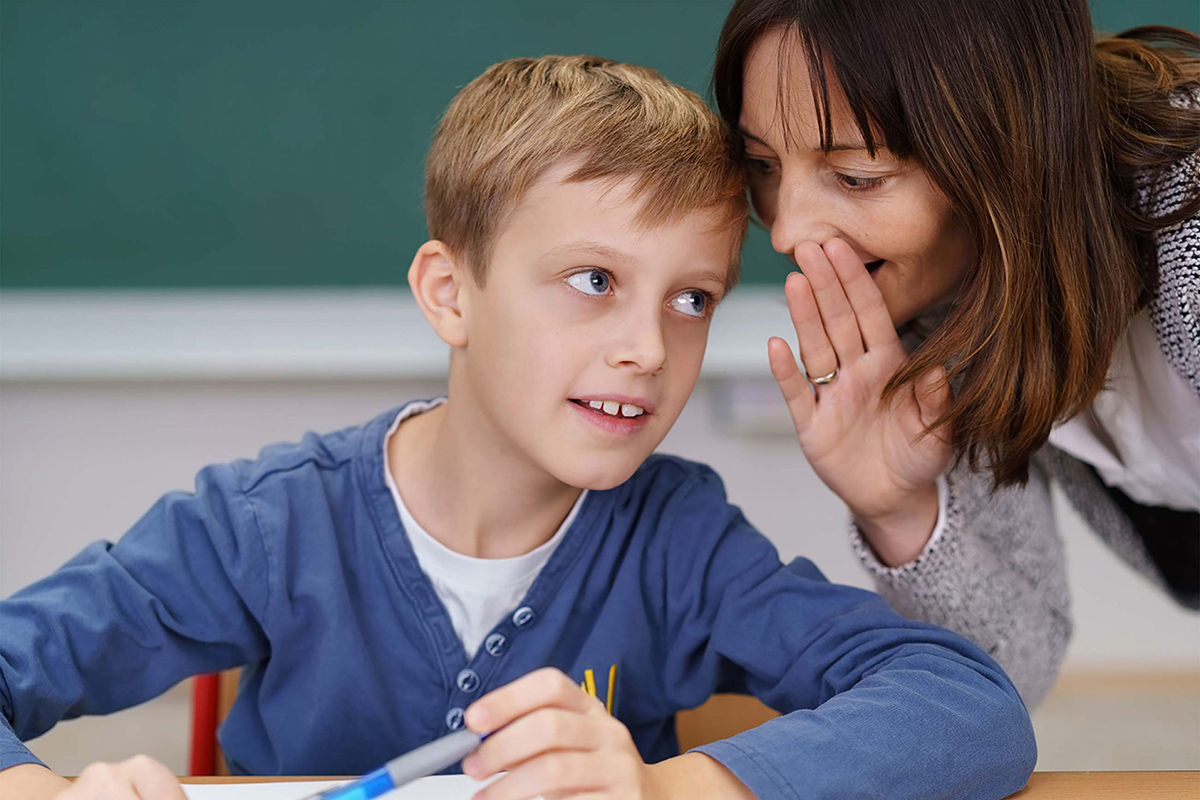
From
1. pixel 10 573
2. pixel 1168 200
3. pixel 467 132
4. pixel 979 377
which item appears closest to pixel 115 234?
pixel 10 573

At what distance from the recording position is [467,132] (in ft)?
3.35

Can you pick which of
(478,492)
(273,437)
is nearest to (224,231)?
(273,437)

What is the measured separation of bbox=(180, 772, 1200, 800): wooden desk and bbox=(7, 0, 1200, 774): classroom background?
1203 millimetres

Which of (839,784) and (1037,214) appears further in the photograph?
(1037,214)

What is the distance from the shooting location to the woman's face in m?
0.93

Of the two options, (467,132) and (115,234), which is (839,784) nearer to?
(467,132)

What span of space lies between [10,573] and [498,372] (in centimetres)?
157

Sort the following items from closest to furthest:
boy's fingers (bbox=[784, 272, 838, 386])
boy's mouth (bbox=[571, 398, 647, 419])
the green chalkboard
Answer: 1. boy's mouth (bbox=[571, 398, 647, 419])
2. boy's fingers (bbox=[784, 272, 838, 386])
3. the green chalkboard

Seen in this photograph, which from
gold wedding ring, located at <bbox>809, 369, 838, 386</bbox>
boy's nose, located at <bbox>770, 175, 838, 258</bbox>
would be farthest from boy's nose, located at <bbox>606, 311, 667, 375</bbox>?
gold wedding ring, located at <bbox>809, 369, 838, 386</bbox>

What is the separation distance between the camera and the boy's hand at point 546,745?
60 centimetres

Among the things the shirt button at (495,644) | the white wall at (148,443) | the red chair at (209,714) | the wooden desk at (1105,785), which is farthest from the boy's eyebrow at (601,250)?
the white wall at (148,443)

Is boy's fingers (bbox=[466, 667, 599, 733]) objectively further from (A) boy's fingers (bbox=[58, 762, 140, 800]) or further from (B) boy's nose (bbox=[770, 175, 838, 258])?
(B) boy's nose (bbox=[770, 175, 838, 258])

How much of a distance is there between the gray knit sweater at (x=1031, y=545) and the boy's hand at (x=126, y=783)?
0.75m

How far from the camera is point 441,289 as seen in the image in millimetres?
1030
